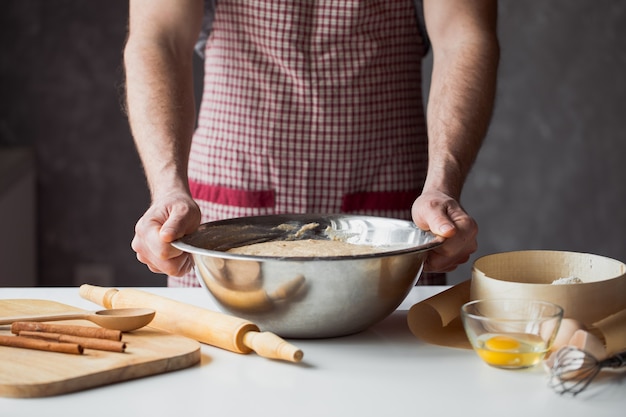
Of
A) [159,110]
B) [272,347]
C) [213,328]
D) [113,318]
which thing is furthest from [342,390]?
[159,110]

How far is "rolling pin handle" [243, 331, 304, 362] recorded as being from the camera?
41.3 inches

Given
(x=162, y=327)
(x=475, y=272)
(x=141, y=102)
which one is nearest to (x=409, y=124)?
(x=141, y=102)

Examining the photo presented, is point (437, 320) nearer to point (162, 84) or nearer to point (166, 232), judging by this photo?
point (166, 232)

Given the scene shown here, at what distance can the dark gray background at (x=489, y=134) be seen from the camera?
3160 mm

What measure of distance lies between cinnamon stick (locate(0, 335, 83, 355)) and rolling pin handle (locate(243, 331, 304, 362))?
8.0 inches

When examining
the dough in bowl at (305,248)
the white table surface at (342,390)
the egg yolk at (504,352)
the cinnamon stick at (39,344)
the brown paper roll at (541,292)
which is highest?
the dough in bowl at (305,248)

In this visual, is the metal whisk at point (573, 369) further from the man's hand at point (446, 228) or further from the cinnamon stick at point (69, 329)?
the cinnamon stick at point (69, 329)

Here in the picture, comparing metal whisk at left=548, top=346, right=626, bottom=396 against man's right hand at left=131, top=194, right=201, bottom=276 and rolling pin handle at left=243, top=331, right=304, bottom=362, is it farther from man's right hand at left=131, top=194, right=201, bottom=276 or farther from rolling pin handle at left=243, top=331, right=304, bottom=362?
man's right hand at left=131, top=194, right=201, bottom=276

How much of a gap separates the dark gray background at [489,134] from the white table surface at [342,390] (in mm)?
2178

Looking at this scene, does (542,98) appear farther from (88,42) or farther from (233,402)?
(233,402)

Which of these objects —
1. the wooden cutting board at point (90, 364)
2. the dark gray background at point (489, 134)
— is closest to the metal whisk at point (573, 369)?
the wooden cutting board at point (90, 364)

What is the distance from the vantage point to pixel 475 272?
3.86 feet

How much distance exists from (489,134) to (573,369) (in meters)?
2.41

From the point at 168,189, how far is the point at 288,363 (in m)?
0.45
